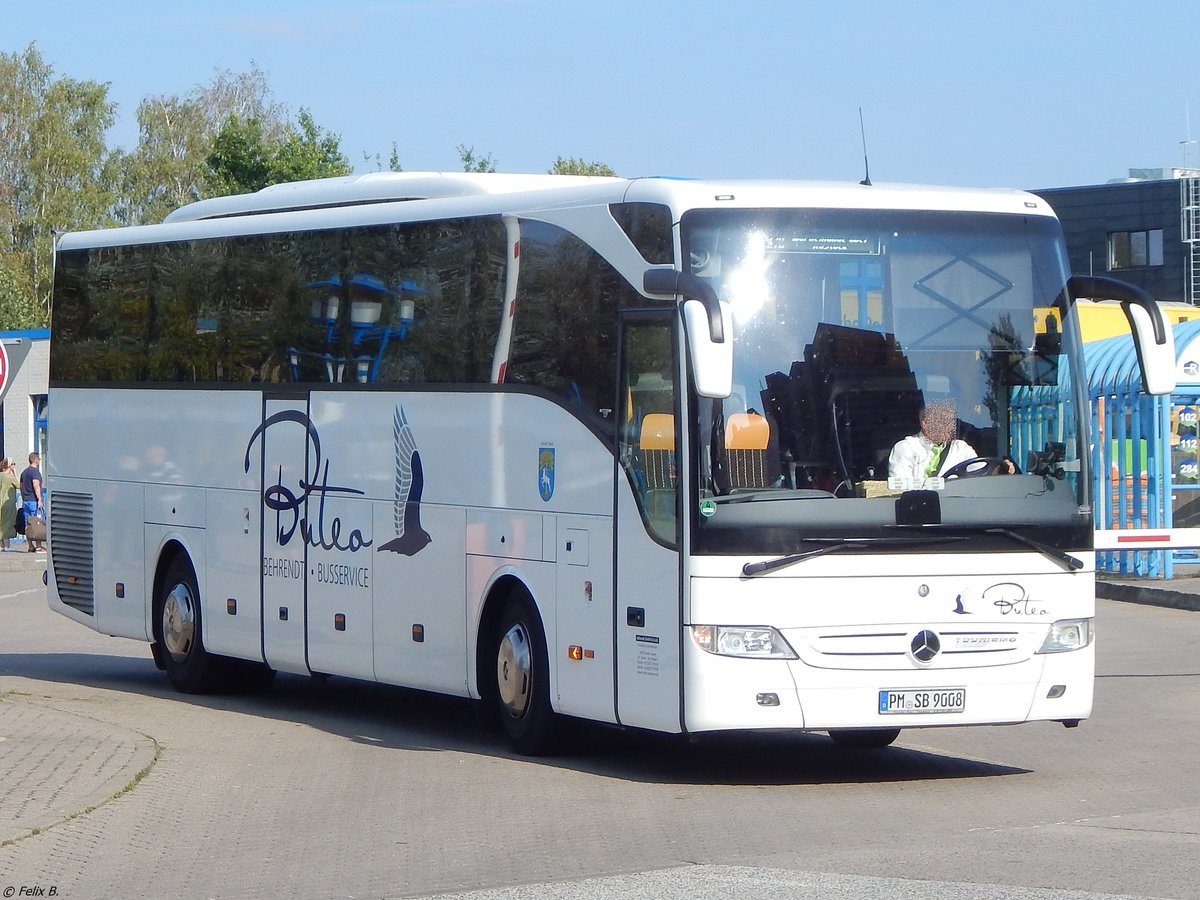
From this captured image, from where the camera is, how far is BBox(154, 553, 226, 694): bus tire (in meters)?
15.9

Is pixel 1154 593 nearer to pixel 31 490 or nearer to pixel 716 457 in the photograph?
pixel 716 457

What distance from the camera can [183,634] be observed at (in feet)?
52.7

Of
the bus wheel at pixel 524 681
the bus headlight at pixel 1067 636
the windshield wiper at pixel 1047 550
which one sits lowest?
the bus wheel at pixel 524 681

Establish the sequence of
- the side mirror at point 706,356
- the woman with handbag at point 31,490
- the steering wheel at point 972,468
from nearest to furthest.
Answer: the side mirror at point 706,356 < the steering wheel at point 972,468 < the woman with handbag at point 31,490

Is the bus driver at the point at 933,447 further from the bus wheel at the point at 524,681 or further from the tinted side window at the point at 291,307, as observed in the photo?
the tinted side window at the point at 291,307

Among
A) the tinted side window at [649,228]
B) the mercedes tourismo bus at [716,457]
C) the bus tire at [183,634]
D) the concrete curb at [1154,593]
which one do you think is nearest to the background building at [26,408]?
the concrete curb at [1154,593]

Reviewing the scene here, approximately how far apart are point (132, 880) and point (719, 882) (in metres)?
2.44

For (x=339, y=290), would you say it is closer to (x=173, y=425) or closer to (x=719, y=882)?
(x=173, y=425)

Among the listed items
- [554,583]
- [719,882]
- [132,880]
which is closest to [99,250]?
[554,583]

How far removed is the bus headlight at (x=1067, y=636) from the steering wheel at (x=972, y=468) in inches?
37.2

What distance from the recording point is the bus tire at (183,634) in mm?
15898

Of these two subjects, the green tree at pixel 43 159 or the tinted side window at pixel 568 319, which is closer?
the tinted side window at pixel 568 319

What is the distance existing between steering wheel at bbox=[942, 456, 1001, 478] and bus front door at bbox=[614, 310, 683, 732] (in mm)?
1496

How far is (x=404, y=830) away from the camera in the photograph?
9.32m
